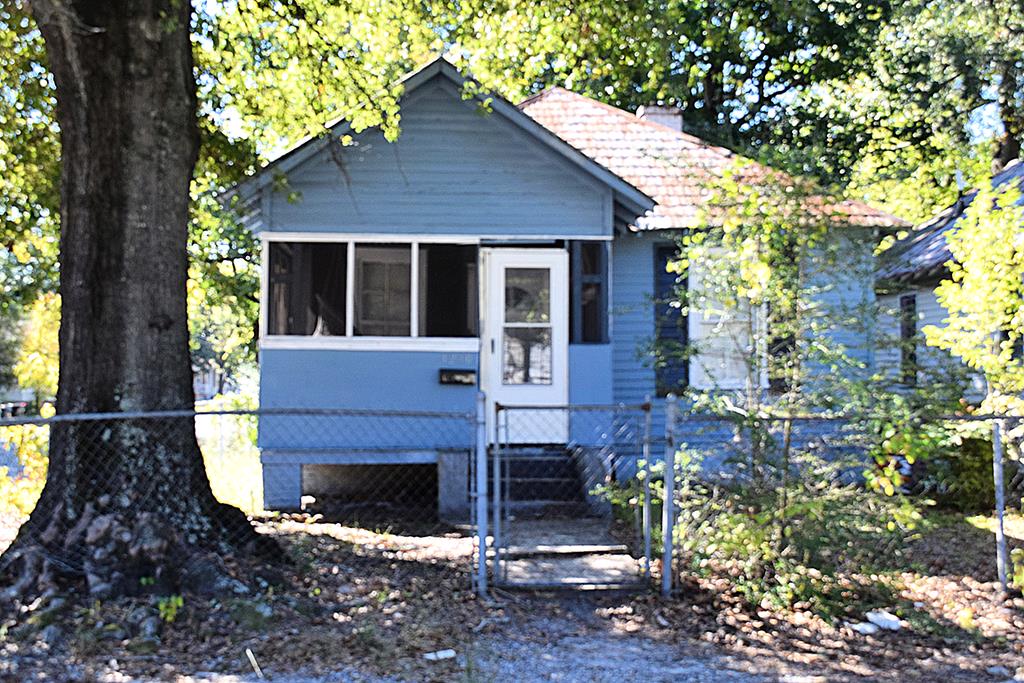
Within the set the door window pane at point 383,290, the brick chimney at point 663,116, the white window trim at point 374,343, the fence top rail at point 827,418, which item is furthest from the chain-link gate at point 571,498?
the brick chimney at point 663,116

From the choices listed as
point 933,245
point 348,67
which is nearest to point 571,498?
point 348,67

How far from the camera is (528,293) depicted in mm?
11758

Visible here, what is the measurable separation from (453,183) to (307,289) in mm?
2175

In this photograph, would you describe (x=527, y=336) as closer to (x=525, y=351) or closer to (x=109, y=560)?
(x=525, y=351)

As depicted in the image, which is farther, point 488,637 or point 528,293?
point 528,293

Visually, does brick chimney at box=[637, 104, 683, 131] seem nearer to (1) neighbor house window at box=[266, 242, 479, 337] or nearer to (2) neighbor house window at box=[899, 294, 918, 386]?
(1) neighbor house window at box=[266, 242, 479, 337]

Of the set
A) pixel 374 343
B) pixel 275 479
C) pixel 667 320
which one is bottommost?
pixel 275 479

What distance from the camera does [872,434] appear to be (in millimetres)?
7191

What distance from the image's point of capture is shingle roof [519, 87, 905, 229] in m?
12.8

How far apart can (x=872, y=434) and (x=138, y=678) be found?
535 cm

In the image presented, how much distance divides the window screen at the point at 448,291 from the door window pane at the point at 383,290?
206 millimetres

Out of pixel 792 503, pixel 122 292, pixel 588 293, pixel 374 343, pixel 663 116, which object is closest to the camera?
pixel 122 292

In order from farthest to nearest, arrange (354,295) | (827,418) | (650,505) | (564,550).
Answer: (354,295)
(564,550)
(650,505)
(827,418)

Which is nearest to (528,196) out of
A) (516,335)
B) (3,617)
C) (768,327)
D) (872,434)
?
(516,335)
